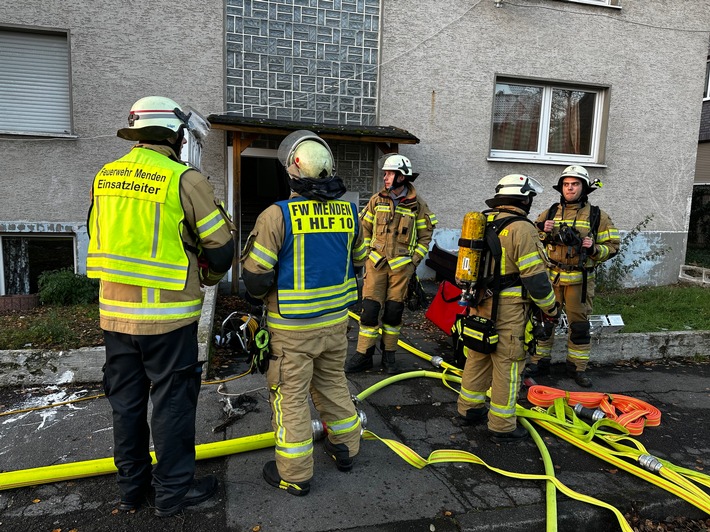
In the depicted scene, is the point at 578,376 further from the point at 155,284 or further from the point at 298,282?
the point at 155,284

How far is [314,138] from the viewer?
3.05m

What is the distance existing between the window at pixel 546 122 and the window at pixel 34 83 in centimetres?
713

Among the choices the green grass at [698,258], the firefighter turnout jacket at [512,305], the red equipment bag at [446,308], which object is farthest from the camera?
the green grass at [698,258]

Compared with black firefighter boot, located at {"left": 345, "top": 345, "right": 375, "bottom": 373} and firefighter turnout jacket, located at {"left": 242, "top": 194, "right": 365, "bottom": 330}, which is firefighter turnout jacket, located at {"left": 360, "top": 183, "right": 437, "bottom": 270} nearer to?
black firefighter boot, located at {"left": 345, "top": 345, "right": 375, "bottom": 373}

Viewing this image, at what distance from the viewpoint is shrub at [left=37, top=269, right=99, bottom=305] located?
653 cm

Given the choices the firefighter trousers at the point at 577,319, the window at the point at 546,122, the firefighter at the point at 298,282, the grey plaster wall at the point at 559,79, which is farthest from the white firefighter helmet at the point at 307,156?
the window at the point at 546,122

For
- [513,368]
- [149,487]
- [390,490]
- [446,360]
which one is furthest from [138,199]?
[446,360]

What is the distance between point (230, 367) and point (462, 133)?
6.07 meters

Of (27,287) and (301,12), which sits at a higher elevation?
(301,12)

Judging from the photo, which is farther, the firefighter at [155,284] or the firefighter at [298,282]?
the firefighter at [298,282]

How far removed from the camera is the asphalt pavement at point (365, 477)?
2756mm

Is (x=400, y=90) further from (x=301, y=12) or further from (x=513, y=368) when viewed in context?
(x=513, y=368)

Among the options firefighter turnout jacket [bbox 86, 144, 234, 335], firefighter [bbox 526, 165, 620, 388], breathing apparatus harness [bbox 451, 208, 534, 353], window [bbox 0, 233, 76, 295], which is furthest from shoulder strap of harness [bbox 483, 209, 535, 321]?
window [bbox 0, 233, 76, 295]

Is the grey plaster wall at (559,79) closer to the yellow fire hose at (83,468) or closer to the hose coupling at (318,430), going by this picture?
the hose coupling at (318,430)
